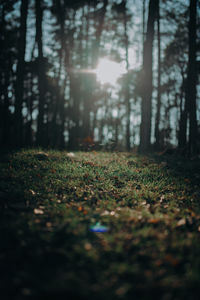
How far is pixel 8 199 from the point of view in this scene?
3.72m

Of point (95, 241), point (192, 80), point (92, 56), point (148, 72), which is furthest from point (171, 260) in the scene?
point (92, 56)

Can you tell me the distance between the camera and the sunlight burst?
1734 cm

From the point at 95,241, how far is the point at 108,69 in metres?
17.6

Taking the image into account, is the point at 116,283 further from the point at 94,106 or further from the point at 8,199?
the point at 94,106

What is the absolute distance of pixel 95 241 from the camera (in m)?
2.53

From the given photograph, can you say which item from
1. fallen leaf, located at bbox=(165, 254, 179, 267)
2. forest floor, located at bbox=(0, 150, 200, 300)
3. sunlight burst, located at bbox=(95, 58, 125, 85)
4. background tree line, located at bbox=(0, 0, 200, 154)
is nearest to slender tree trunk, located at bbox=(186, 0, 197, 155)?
background tree line, located at bbox=(0, 0, 200, 154)

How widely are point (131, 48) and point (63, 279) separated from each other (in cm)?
1974

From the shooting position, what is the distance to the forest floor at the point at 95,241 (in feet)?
6.11

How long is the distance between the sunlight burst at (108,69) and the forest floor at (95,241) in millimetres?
14106

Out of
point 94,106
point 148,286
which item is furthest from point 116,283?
point 94,106

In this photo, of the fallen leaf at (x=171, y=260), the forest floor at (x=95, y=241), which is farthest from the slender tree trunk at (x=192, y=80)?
the fallen leaf at (x=171, y=260)

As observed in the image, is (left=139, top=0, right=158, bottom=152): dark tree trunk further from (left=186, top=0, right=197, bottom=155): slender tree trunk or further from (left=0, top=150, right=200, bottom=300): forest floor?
(left=0, top=150, right=200, bottom=300): forest floor

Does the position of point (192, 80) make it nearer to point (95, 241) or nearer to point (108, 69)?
point (108, 69)

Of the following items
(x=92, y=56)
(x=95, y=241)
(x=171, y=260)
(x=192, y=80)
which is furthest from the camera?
(x=92, y=56)
